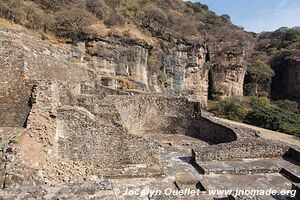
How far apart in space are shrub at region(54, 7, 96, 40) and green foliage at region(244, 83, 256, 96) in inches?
986

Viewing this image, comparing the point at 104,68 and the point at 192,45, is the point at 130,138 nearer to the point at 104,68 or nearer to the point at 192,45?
the point at 104,68

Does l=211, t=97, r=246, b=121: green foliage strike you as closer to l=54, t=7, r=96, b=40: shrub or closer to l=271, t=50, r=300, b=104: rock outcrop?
l=54, t=7, r=96, b=40: shrub

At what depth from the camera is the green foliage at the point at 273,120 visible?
2637 centimetres

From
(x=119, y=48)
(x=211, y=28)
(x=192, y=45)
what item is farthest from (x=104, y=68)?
(x=211, y=28)

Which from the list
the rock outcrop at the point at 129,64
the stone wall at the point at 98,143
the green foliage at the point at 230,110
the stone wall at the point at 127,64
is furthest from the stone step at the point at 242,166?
the green foliage at the point at 230,110

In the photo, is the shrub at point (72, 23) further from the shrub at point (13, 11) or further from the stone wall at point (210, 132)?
the stone wall at point (210, 132)

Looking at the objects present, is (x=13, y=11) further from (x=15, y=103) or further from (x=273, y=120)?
(x=273, y=120)

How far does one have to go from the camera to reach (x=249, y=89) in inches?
1636

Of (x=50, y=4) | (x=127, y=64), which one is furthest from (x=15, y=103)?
(x=50, y=4)

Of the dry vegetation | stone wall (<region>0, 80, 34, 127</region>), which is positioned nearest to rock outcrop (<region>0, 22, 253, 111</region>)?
stone wall (<region>0, 80, 34, 127</region>)

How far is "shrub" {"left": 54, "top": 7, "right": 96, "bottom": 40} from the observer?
22.6 m

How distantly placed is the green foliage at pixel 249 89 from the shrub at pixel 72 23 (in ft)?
82.2

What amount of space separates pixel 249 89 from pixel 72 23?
1058 inches

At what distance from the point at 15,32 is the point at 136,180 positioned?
29.0ft
